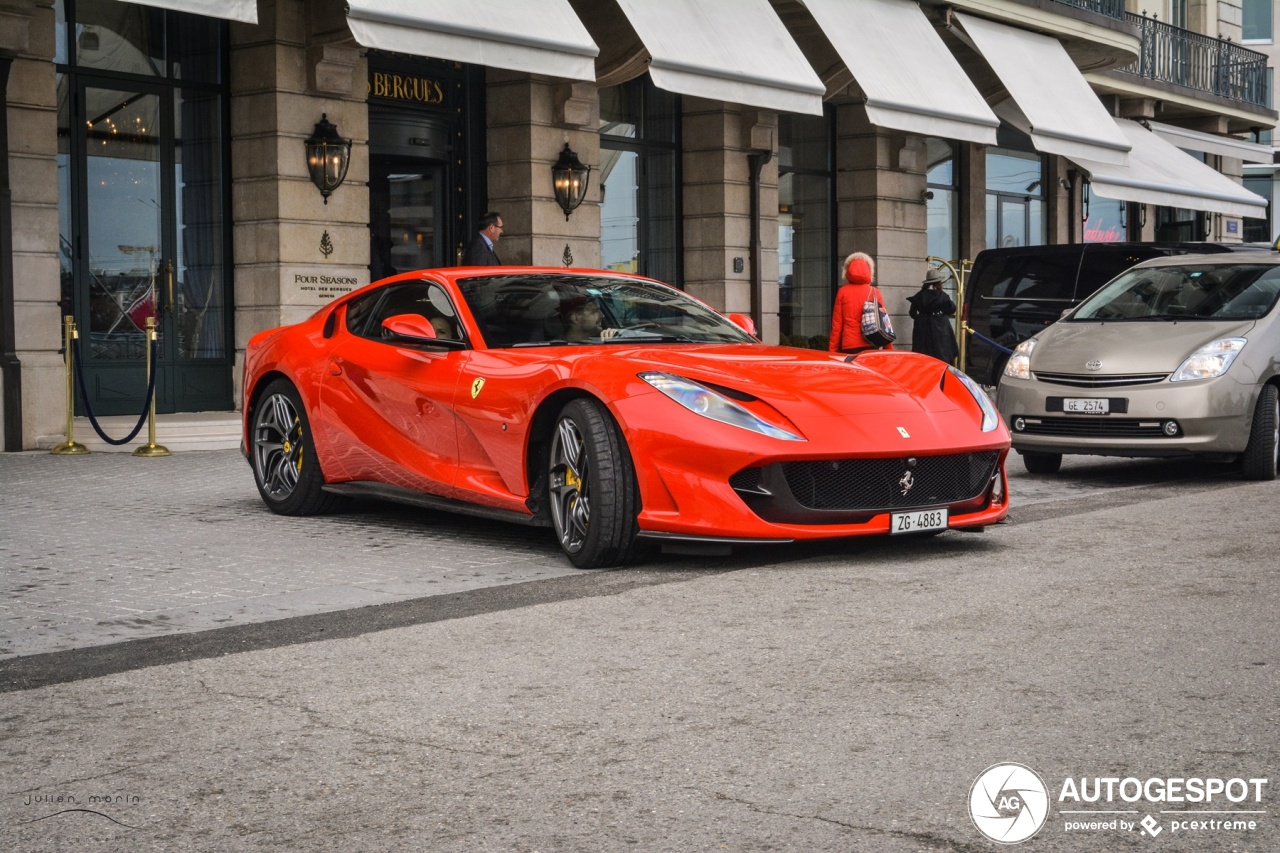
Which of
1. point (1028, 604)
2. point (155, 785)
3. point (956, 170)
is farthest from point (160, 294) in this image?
point (956, 170)

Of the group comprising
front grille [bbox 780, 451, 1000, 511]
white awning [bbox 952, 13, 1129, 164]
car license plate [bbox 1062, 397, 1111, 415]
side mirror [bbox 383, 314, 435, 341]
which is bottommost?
front grille [bbox 780, 451, 1000, 511]

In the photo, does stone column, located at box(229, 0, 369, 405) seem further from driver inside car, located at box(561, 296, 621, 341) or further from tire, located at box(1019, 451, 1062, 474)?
driver inside car, located at box(561, 296, 621, 341)

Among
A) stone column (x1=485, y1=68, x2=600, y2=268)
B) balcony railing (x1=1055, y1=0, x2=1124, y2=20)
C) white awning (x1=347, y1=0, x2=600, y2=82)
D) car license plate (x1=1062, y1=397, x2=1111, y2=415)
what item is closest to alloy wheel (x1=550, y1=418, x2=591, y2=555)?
car license plate (x1=1062, y1=397, x2=1111, y2=415)

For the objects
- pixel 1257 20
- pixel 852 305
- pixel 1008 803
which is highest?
pixel 1257 20

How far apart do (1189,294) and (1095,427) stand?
5.77 ft

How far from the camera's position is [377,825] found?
12.1ft

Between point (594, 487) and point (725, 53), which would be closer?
point (594, 487)

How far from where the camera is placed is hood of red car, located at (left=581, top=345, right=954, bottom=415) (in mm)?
7340

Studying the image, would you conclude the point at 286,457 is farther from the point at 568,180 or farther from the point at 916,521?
A: the point at 568,180

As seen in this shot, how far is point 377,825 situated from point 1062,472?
9.47 meters

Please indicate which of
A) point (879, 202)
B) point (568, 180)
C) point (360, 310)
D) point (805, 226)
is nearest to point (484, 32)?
point (568, 180)

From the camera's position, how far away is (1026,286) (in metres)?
19.1

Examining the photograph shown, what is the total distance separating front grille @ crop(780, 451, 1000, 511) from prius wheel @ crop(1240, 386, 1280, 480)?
4.17 metres

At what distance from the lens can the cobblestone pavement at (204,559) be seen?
21.2 feet
